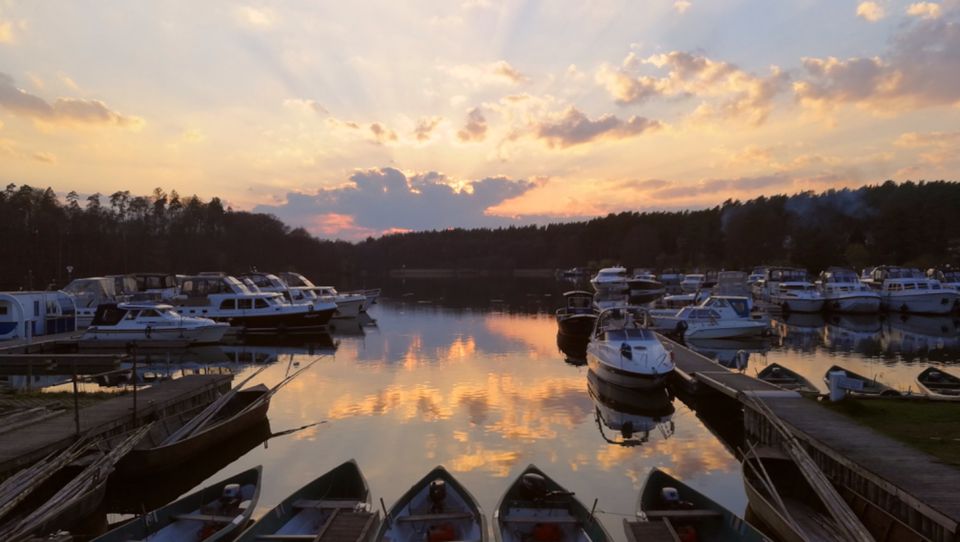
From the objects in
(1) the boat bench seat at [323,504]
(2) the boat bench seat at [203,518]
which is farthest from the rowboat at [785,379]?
(2) the boat bench seat at [203,518]

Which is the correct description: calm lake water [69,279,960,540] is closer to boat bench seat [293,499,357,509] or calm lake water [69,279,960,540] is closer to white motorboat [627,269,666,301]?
boat bench seat [293,499,357,509]

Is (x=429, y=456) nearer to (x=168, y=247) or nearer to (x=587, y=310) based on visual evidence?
(x=587, y=310)

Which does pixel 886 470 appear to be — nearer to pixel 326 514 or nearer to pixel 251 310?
pixel 326 514

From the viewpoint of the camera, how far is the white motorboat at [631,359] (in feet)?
81.6

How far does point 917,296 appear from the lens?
196 feet

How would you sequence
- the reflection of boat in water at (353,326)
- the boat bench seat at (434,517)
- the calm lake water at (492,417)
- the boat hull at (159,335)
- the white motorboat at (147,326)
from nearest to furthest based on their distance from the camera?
the boat bench seat at (434,517) < the calm lake water at (492,417) < the boat hull at (159,335) < the white motorboat at (147,326) < the reflection of boat in water at (353,326)

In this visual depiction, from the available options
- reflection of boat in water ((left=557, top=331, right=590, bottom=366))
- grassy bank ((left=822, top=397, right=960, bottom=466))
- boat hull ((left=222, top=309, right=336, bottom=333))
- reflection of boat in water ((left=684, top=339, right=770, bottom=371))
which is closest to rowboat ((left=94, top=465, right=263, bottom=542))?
grassy bank ((left=822, top=397, right=960, bottom=466))

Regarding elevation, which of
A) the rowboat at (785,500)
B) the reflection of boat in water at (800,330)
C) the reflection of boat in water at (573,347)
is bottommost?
the reflection of boat in water at (800,330)

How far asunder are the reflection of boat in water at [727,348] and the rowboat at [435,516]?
25.8m

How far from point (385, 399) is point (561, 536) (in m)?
15.6

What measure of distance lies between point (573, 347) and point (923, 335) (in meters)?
25.4

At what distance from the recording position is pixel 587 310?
50594 mm

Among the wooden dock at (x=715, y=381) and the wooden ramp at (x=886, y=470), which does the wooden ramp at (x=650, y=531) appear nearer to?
the wooden ramp at (x=886, y=470)

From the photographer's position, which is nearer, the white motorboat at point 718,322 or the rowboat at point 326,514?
the rowboat at point 326,514
